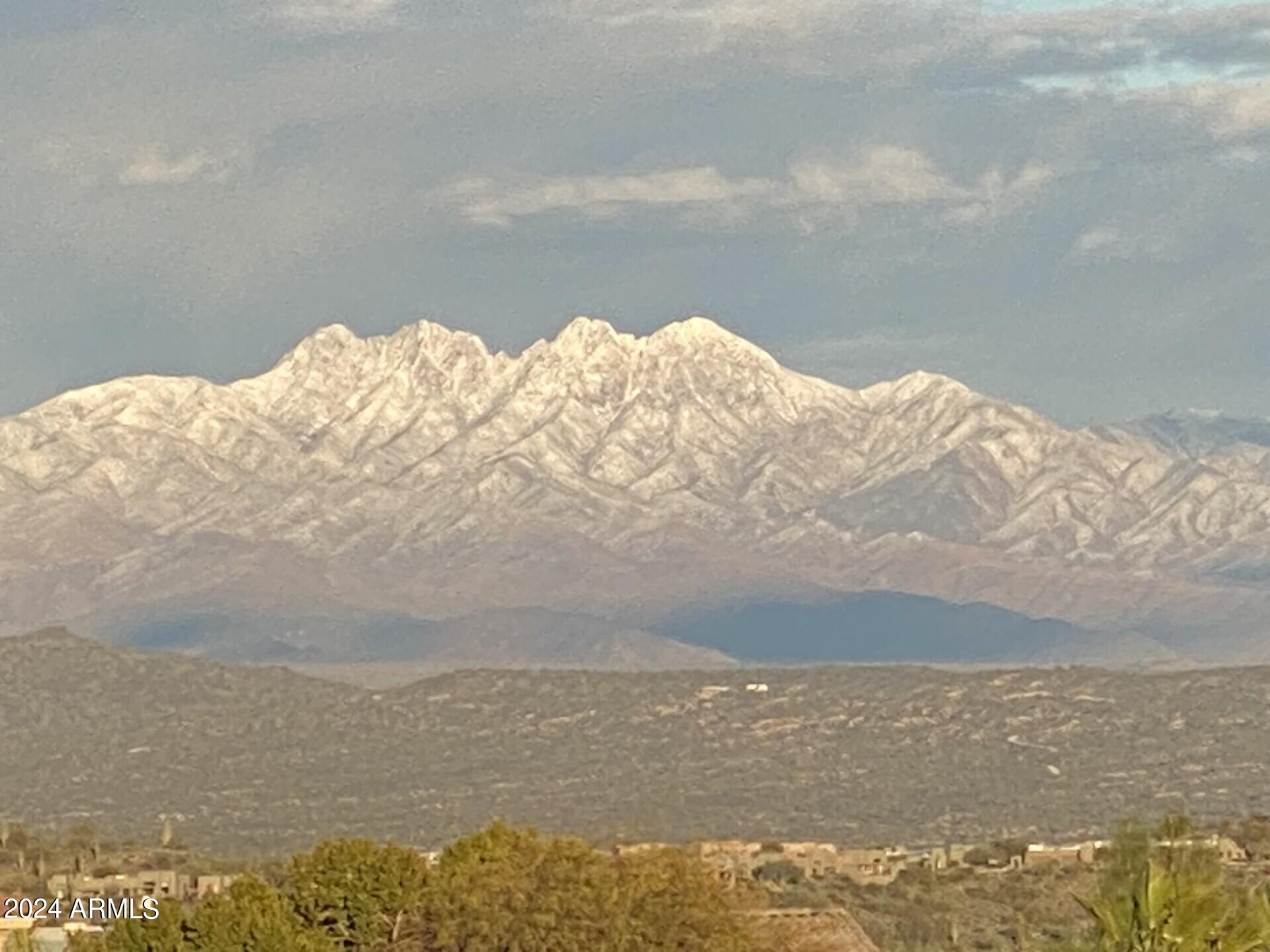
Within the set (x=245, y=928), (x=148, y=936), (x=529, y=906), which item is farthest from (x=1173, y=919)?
(x=148, y=936)

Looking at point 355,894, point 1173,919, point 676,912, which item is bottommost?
point 1173,919

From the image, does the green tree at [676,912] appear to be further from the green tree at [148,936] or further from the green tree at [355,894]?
the green tree at [148,936]

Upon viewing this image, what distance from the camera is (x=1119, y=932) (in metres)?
37.2

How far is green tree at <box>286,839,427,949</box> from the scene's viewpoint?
5556 cm

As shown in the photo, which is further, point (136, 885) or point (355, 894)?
point (136, 885)

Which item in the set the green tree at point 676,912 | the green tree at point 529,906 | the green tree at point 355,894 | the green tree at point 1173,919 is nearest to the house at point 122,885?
the green tree at point 355,894

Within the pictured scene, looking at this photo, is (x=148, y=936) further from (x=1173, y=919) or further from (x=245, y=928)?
(x=1173, y=919)

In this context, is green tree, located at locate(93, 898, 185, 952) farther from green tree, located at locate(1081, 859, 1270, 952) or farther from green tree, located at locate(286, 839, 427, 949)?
green tree, located at locate(1081, 859, 1270, 952)

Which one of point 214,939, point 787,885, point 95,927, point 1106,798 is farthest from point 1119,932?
point 1106,798

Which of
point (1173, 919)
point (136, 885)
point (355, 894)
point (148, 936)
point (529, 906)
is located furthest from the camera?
point (136, 885)

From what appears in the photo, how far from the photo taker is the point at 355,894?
184 feet

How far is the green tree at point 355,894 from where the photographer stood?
55.6 metres

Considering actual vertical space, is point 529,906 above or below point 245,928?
A: above

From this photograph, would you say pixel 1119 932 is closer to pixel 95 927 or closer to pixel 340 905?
pixel 340 905
